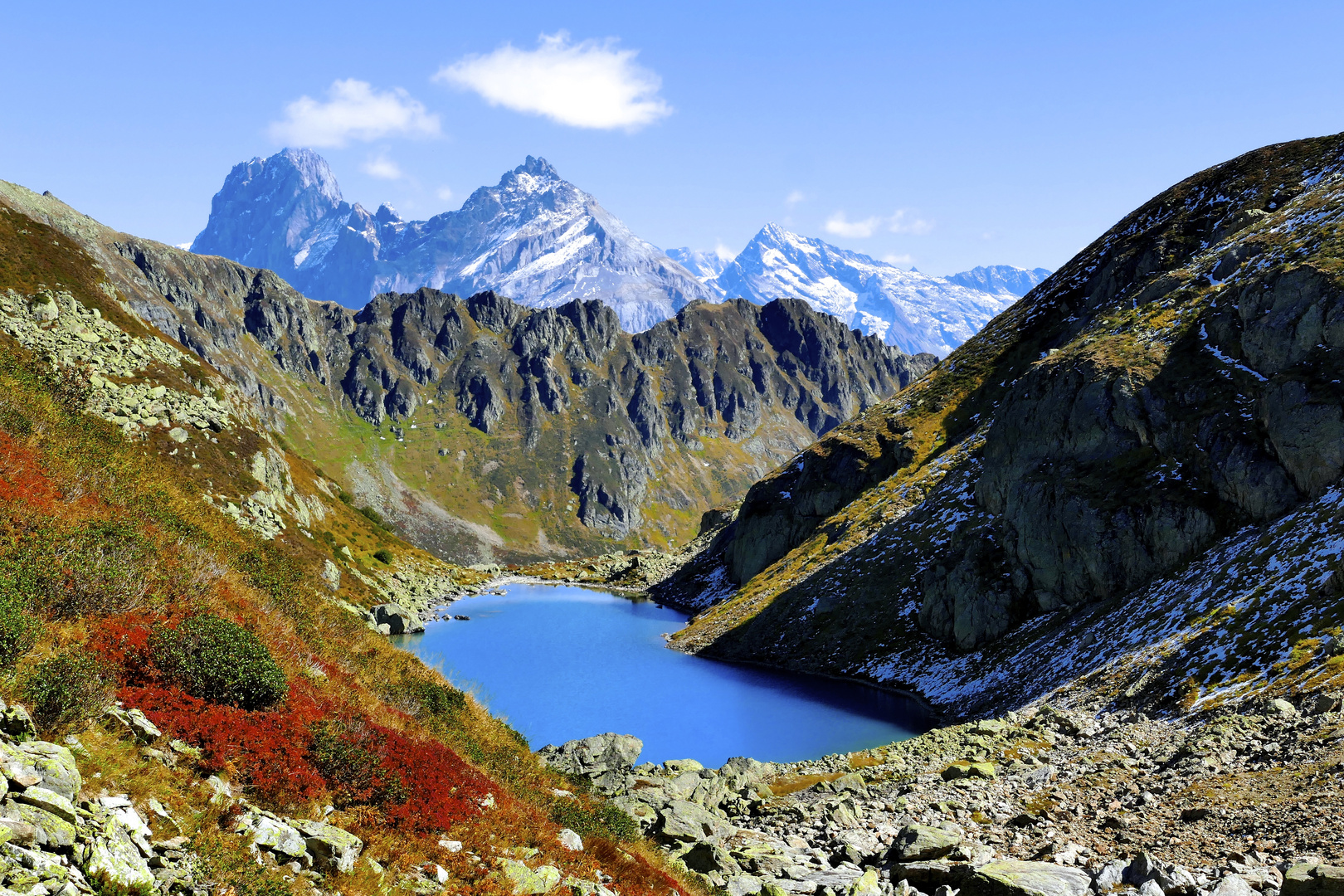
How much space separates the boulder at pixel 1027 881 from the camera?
20.1 meters

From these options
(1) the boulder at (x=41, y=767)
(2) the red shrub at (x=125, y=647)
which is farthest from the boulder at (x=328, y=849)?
(2) the red shrub at (x=125, y=647)

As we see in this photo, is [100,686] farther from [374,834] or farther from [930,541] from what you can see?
[930,541]

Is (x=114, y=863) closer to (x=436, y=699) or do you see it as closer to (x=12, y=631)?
(x=12, y=631)

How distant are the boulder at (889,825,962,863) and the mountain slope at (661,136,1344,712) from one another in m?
23.4

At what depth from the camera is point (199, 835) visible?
1077 cm

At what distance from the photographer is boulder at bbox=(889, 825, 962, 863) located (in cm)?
2591

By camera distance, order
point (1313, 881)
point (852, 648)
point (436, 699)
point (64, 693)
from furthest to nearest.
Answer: point (852, 648) → point (436, 699) → point (1313, 881) → point (64, 693)

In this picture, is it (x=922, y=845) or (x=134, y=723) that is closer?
(x=134, y=723)

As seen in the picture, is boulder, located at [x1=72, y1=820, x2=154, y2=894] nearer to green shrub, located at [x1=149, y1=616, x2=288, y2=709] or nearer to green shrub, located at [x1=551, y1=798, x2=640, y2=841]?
green shrub, located at [x1=149, y1=616, x2=288, y2=709]

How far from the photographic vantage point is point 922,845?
86.0 feet

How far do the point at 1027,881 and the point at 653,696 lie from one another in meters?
70.5

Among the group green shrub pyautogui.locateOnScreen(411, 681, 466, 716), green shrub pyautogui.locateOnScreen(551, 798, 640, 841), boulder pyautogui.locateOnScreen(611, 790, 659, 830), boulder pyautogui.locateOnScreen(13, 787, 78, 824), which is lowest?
boulder pyautogui.locateOnScreen(13, 787, 78, 824)

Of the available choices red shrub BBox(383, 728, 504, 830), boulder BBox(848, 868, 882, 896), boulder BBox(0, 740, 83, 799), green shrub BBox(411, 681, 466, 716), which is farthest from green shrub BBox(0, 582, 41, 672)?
boulder BBox(848, 868, 882, 896)

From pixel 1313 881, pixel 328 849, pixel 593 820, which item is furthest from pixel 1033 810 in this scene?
pixel 328 849
